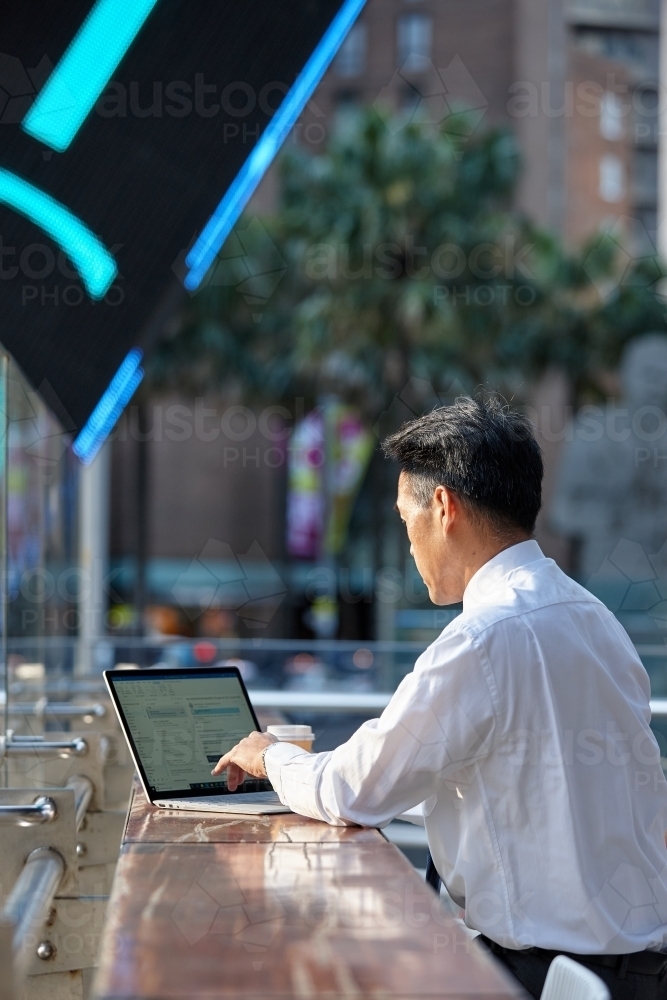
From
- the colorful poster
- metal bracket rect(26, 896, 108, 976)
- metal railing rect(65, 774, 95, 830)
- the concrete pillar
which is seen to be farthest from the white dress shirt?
the concrete pillar

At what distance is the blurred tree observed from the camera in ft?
86.0

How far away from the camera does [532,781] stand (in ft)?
6.89

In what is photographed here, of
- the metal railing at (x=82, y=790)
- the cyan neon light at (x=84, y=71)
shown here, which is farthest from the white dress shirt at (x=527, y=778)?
the cyan neon light at (x=84, y=71)

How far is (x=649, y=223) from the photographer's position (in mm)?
46500

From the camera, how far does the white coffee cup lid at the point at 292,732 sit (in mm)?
2713

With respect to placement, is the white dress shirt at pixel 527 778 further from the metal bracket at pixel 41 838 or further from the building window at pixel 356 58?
the building window at pixel 356 58

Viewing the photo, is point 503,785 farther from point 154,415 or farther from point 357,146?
point 154,415

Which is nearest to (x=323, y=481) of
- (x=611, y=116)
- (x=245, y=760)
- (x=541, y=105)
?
(x=541, y=105)

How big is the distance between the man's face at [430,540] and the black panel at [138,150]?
115 centimetres

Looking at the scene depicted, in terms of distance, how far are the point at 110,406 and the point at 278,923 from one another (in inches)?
107

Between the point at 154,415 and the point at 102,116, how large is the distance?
3495cm

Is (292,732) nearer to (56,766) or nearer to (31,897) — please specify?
(31,897)

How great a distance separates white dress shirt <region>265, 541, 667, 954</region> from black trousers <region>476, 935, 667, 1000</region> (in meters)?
0.04

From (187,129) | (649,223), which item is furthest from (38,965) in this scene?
(649,223)
